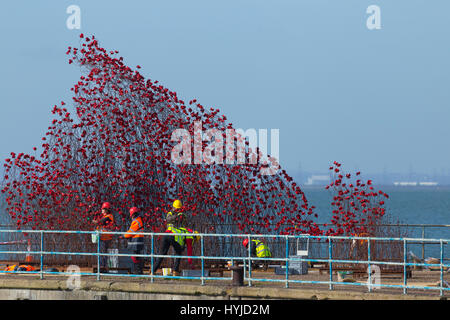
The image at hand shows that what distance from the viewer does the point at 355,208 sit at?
78.2 feet

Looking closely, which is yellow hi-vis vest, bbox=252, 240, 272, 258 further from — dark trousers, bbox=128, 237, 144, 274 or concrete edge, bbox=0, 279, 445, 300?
concrete edge, bbox=0, 279, 445, 300

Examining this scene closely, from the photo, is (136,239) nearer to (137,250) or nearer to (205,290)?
(137,250)

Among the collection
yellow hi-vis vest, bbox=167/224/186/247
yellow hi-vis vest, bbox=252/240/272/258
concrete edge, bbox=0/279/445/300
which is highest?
yellow hi-vis vest, bbox=167/224/186/247

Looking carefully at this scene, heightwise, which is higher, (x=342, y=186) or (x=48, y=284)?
(x=342, y=186)

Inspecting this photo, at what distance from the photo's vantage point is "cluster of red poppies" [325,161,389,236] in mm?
23516

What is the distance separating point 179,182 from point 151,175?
0.74 m

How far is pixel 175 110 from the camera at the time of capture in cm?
2519

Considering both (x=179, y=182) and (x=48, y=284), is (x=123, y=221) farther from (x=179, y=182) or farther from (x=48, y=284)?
(x=48, y=284)

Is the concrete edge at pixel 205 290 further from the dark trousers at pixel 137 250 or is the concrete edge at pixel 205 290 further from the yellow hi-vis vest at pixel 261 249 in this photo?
the yellow hi-vis vest at pixel 261 249

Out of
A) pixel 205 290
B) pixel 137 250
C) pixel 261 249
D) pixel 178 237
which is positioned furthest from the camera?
pixel 261 249

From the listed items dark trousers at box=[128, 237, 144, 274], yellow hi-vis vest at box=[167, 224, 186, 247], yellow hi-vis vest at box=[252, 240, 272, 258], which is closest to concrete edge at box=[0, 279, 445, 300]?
dark trousers at box=[128, 237, 144, 274]

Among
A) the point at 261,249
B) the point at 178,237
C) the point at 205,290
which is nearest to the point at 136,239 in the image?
the point at 178,237
